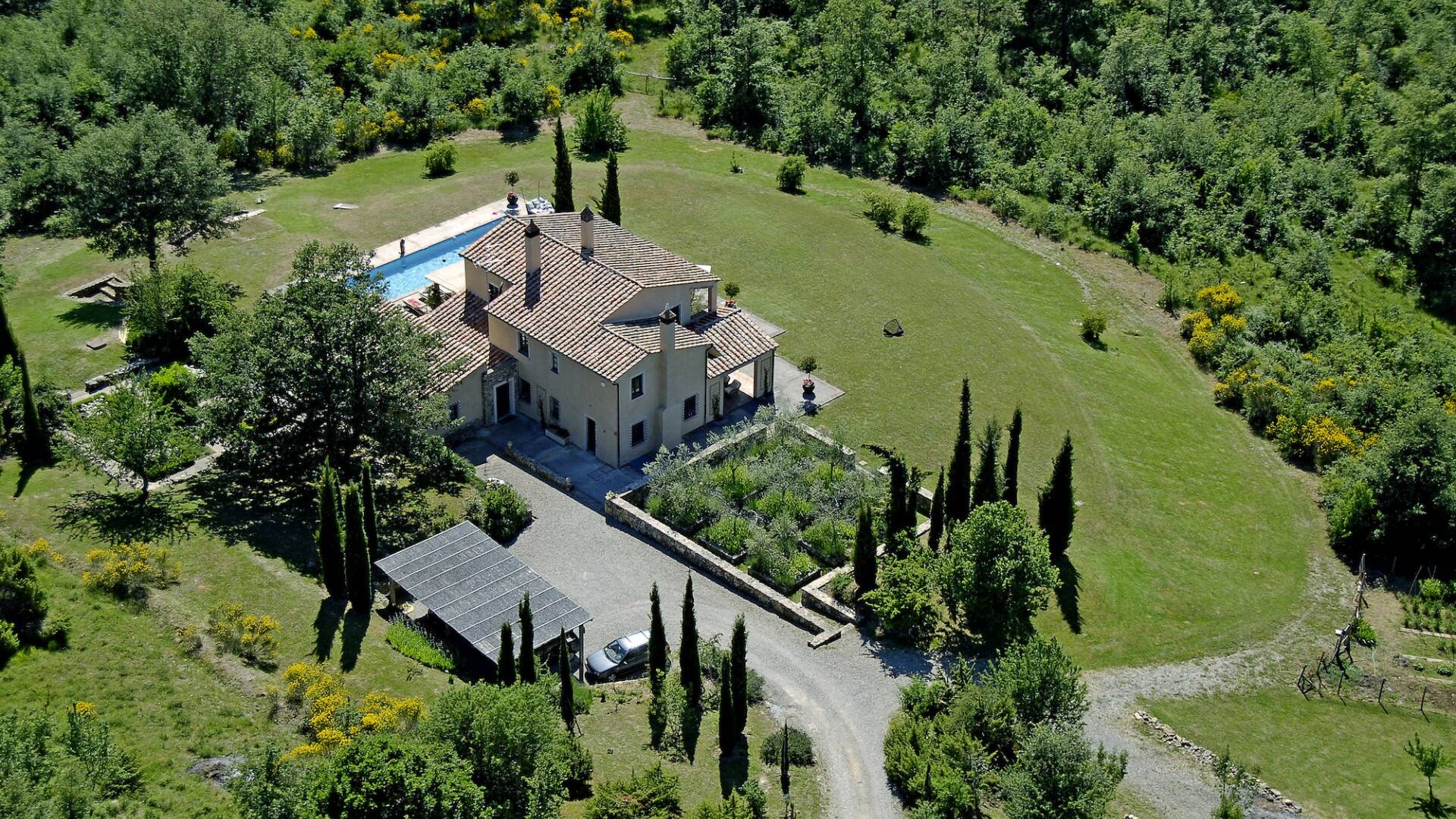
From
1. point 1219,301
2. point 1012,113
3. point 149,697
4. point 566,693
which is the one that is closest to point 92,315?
point 149,697

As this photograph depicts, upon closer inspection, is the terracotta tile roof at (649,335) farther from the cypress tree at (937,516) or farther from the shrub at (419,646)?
the shrub at (419,646)

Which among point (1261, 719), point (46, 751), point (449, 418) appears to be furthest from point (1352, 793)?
point (46, 751)

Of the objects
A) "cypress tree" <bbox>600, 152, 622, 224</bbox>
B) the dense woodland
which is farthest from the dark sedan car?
the dense woodland

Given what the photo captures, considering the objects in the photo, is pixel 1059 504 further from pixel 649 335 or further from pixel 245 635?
pixel 245 635

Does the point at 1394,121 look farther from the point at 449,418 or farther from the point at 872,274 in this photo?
the point at 449,418

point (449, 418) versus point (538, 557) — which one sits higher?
point (449, 418)

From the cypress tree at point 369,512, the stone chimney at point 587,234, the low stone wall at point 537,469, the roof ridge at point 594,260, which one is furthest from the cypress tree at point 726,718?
the stone chimney at point 587,234
